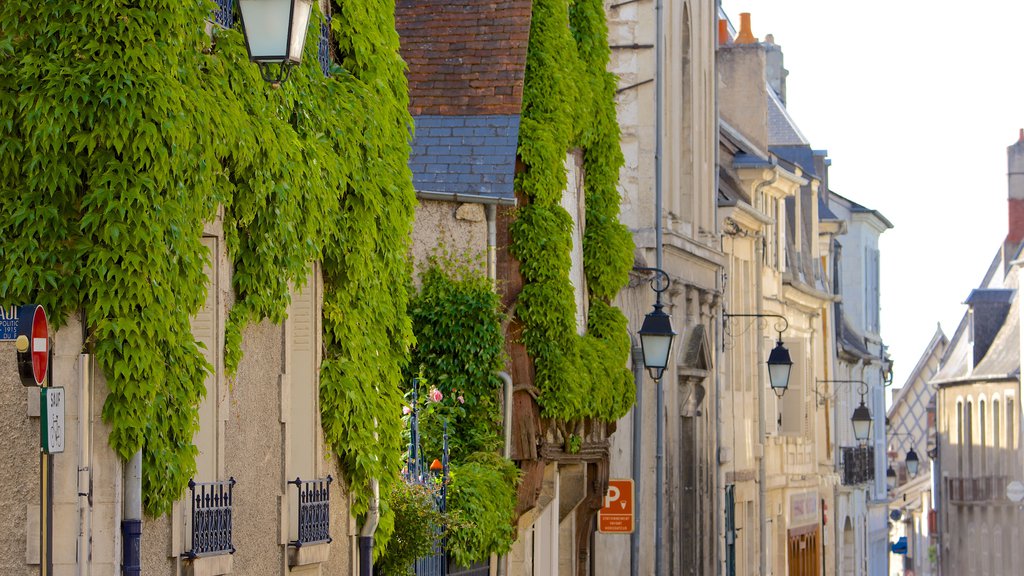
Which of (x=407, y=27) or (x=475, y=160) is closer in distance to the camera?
(x=475, y=160)

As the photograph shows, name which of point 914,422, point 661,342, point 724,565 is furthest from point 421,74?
point 914,422

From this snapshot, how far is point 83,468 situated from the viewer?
971cm

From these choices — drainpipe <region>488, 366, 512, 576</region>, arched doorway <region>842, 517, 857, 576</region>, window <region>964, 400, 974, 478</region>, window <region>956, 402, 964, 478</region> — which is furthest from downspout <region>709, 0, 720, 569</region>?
window <region>956, 402, 964, 478</region>

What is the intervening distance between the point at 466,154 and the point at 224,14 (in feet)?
25.6

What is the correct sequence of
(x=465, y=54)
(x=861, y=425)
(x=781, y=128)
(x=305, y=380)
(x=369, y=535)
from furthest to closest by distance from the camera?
(x=781, y=128), (x=861, y=425), (x=465, y=54), (x=369, y=535), (x=305, y=380)

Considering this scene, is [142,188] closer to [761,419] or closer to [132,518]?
[132,518]

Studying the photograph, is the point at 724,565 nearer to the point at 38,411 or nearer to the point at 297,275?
the point at 297,275

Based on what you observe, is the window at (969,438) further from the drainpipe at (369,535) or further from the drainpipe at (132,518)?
the drainpipe at (132,518)

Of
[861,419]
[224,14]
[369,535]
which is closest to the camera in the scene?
[224,14]

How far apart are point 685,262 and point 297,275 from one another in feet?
61.3

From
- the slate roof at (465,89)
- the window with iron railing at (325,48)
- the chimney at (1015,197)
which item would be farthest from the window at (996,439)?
the window with iron railing at (325,48)

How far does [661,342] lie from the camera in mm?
20172

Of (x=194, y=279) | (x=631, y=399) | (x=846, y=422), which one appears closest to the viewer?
(x=194, y=279)

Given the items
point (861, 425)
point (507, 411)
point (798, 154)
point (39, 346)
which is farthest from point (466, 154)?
point (798, 154)
